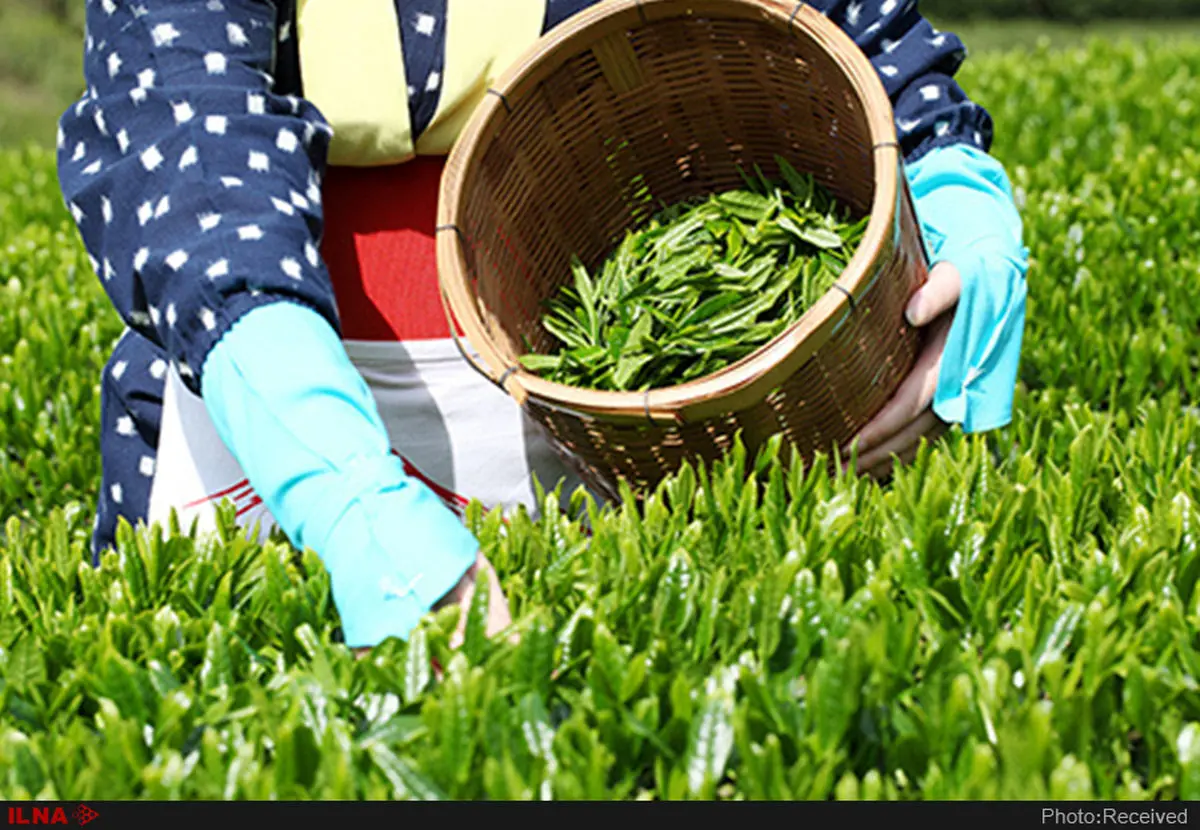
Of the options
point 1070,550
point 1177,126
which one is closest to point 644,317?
point 1070,550

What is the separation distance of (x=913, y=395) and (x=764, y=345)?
11.9 inches

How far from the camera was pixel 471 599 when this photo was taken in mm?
1487

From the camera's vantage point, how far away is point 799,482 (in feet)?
5.97

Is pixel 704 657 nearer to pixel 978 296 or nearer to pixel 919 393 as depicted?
pixel 919 393

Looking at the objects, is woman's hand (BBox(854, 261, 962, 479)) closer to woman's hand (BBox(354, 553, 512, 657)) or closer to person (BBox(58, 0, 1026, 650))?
person (BBox(58, 0, 1026, 650))

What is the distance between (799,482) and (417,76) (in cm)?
86

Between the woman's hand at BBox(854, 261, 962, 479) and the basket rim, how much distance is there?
161 millimetres

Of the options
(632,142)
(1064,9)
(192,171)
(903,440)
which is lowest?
(1064,9)

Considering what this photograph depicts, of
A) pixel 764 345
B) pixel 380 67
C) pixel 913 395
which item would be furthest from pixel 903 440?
pixel 380 67

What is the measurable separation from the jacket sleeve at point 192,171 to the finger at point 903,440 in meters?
0.85

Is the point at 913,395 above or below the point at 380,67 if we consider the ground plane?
below
